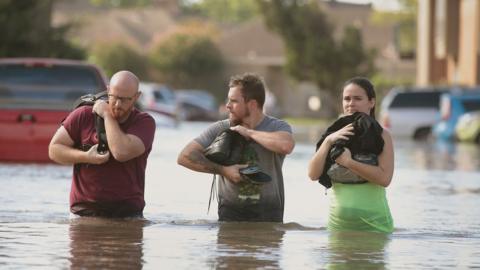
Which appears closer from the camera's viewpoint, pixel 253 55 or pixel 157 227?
pixel 157 227

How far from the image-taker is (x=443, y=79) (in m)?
76.4

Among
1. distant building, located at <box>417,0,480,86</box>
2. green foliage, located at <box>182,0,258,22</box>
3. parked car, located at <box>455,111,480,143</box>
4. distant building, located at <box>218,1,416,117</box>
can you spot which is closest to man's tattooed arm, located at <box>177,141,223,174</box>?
parked car, located at <box>455,111,480,143</box>

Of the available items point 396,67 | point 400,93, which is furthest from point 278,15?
point 400,93

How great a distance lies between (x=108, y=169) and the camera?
466 inches

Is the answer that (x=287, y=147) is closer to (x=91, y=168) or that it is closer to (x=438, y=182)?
(x=91, y=168)

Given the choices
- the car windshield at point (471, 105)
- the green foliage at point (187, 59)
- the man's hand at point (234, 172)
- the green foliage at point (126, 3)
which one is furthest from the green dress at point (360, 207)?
the green foliage at point (126, 3)

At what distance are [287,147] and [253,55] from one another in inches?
3863

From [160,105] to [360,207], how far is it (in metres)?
43.9

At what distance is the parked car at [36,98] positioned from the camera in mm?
Answer: 22688

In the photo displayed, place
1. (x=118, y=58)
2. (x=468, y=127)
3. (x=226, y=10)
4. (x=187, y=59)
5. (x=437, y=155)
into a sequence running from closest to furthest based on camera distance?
(x=437, y=155) → (x=468, y=127) → (x=118, y=58) → (x=187, y=59) → (x=226, y=10)

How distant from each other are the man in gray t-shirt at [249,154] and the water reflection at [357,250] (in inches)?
23.4

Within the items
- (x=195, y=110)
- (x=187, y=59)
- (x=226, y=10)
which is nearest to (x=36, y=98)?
(x=195, y=110)

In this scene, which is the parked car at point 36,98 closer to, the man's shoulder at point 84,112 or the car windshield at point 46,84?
the car windshield at point 46,84

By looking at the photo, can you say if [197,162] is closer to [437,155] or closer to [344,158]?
[344,158]
